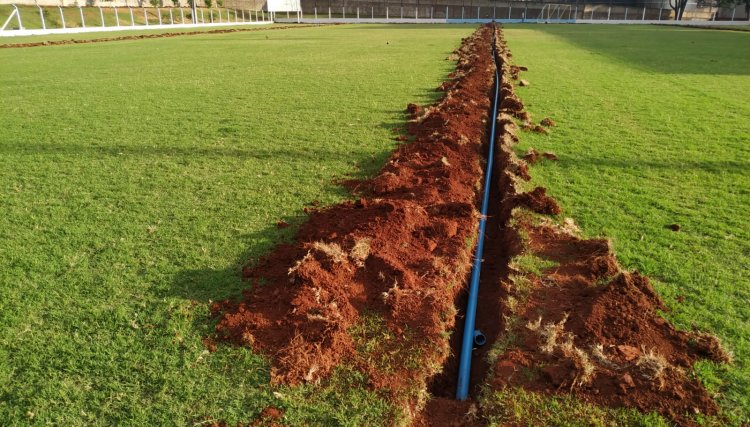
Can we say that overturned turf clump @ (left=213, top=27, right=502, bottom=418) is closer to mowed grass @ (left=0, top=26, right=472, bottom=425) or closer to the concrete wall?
mowed grass @ (left=0, top=26, right=472, bottom=425)

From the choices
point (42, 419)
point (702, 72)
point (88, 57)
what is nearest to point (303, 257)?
point (42, 419)

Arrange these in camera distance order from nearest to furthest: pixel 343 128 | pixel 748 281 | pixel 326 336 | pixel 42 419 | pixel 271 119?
1. pixel 42 419
2. pixel 326 336
3. pixel 748 281
4. pixel 343 128
5. pixel 271 119

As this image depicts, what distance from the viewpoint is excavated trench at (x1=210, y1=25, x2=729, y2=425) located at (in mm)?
2309

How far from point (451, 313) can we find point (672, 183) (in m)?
3.20

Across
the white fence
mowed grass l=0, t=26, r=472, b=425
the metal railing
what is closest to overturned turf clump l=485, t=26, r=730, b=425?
mowed grass l=0, t=26, r=472, b=425

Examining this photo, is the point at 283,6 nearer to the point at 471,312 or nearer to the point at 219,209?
the point at 219,209

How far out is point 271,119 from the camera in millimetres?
7375

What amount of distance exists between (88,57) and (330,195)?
15442 millimetres

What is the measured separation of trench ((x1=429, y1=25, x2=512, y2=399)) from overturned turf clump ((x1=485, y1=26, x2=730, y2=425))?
0.35 feet

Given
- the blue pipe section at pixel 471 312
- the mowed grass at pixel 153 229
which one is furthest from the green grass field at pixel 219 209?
the blue pipe section at pixel 471 312

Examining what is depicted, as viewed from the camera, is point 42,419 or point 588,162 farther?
point 588,162

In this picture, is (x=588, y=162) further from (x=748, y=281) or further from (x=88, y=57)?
(x=88, y=57)

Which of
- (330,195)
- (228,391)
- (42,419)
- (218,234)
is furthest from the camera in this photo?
(330,195)

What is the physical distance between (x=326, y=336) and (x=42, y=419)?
1.31 m
